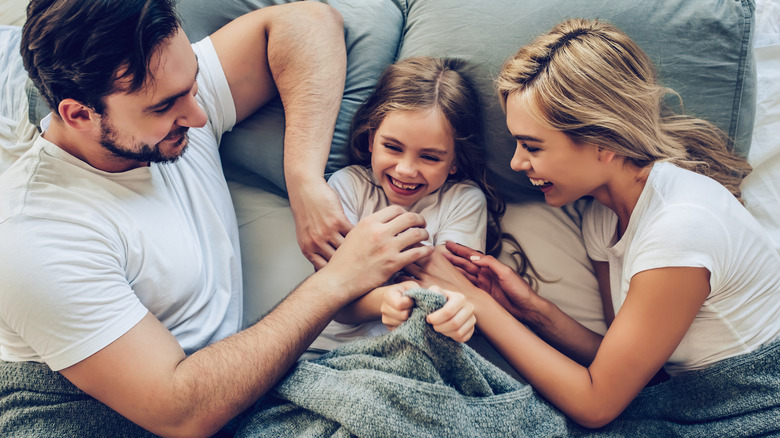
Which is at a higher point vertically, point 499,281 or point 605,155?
point 605,155

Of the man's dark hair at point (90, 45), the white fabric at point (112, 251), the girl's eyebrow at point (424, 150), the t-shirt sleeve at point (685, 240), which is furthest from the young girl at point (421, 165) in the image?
the man's dark hair at point (90, 45)

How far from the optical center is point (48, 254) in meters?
1.00

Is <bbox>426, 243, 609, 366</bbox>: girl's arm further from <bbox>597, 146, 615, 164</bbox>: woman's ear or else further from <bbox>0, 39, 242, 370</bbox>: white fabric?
<bbox>0, 39, 242, 370</bbox>: white fabric

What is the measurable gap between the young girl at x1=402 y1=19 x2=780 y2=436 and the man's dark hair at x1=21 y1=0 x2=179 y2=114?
2.50 ft

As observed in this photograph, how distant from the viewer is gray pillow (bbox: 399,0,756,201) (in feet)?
4.32

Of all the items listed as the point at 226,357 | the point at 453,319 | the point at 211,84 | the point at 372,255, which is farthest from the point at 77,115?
the point at 453,319

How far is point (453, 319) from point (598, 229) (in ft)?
1.95

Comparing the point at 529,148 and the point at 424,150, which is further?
the point at 424,150

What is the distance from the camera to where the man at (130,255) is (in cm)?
100

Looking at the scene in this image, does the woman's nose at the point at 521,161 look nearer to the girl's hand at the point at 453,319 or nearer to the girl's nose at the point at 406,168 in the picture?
the girl's nose at the point at 406,168

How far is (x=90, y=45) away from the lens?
983 mm

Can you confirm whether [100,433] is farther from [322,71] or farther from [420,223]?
[322,71]

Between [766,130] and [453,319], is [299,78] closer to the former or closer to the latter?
[453,319]

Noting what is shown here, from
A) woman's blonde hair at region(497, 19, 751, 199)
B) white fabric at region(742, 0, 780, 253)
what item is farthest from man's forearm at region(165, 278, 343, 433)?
white fabric at region(742, 0, 780, 253)
